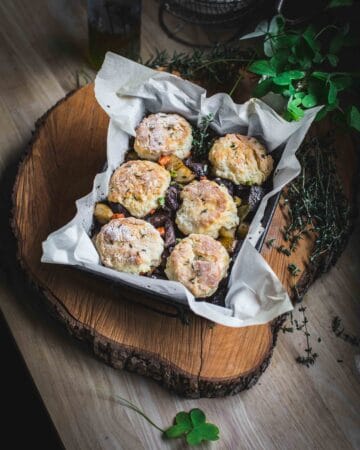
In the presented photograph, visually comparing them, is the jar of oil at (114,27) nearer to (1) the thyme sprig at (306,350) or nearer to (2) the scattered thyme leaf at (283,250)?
(2) the scattered thyme leaf at (283,250)

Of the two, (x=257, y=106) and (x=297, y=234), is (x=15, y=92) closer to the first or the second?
(x=257, y=106)

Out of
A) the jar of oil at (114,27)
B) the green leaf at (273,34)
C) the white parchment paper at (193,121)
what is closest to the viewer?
the white parchment paper at (193,121)

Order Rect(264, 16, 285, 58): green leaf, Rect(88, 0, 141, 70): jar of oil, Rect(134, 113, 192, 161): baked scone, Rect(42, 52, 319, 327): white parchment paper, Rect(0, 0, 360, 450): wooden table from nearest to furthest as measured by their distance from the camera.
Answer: Rect(42, 52, 319, 327): white parchment paper, Rect(0, 0, 360, 450): wooden table, Rect(134, 113, 192, 161): baked scone, Rect(264, 16, 285, 58): green leaf, Rect(88, 0, 141, 70): jar of oil

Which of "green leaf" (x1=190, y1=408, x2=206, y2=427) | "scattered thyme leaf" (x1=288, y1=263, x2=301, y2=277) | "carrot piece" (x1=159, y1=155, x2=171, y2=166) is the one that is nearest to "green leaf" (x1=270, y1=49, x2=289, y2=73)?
"carrot piece" (x1=159, y1=155, x2=171, y2=166)

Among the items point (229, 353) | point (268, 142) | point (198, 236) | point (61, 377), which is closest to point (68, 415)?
point (61, 377)

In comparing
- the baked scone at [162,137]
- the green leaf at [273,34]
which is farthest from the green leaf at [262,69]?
the baked scone at [162,137]

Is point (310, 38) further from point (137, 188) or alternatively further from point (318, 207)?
point (137, 188)

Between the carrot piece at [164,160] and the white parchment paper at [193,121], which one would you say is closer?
the white parchment paper at [193,121]

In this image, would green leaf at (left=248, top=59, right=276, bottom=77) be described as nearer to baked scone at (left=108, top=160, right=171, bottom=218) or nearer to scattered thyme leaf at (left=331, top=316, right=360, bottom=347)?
baked scone at (left=108, top=160, right=171, bottom=218)
